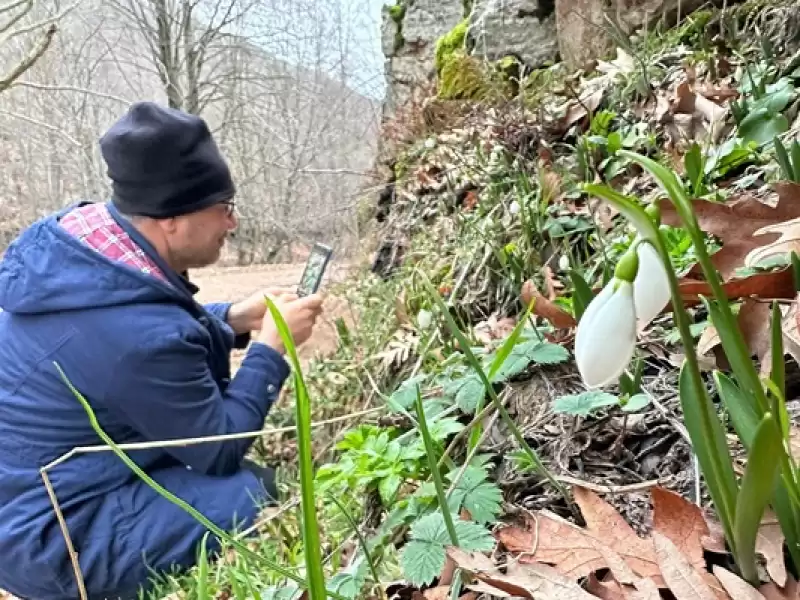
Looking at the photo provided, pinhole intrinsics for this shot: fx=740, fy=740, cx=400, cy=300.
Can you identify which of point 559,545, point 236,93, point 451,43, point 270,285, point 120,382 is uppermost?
point 451,43

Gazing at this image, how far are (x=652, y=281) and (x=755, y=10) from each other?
6.78 ft

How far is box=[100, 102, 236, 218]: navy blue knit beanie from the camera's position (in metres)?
1.66

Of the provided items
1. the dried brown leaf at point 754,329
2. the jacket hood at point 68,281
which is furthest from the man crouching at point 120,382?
the dried brown leaf at point 754,329

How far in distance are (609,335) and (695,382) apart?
64mm

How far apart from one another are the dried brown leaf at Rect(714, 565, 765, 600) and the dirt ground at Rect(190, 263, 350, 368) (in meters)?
2.03

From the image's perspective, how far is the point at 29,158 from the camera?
8.40 metres

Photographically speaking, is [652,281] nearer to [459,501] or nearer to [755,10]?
[459,501]

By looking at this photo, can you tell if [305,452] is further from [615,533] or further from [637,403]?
[637,403]

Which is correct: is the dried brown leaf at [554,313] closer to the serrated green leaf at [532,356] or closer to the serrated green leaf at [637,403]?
the serrated green leaf at [532,356]

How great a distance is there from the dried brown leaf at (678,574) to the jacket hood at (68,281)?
4.08ft

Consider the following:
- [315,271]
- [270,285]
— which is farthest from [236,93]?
[315,271]

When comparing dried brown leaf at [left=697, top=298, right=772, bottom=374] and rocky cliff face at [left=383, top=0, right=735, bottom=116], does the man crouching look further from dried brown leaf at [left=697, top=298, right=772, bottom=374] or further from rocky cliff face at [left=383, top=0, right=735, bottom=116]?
rocky cliff face at [left=383, top=0, right=735, bottom=116]

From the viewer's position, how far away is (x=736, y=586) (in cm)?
56

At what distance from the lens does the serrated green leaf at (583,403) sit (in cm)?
83
